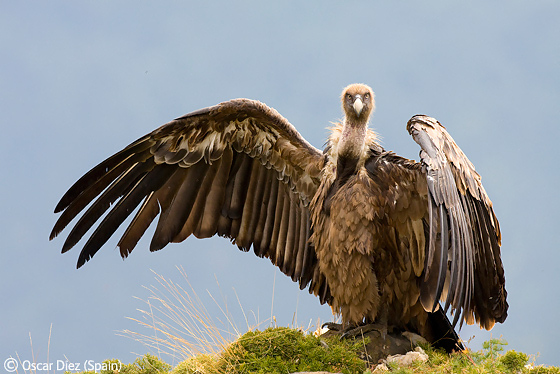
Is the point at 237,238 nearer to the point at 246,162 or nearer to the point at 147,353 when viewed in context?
the point at 246,162

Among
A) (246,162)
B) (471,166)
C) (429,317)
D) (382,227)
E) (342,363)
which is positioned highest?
(246,162)

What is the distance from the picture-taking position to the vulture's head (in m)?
7.33

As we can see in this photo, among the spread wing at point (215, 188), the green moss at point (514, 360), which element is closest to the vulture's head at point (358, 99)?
the spread wing at point (215, 188)

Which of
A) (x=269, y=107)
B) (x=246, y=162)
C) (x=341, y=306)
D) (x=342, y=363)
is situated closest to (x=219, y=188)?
(x=246, y=162)


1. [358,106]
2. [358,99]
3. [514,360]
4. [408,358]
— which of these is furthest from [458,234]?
[358,99]

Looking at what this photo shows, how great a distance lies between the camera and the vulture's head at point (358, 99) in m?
7.33

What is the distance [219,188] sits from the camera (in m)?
8.16

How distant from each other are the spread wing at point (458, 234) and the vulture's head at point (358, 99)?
2.95ft

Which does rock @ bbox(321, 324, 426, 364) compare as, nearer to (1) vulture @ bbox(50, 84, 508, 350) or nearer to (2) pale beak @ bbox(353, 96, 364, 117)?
(1) vulture @ bbox(50, 84, 508, 350)

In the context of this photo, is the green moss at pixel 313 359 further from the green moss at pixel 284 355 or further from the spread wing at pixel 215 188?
the spread wing at pixel 215 188

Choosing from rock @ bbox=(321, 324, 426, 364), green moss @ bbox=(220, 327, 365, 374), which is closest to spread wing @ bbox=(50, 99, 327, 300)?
rock @ bbox=(321, 324, 426, 364)

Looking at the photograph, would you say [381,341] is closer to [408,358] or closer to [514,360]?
[408,358]

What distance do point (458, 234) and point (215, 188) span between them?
336cm

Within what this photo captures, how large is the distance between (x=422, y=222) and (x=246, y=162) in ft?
7.72
